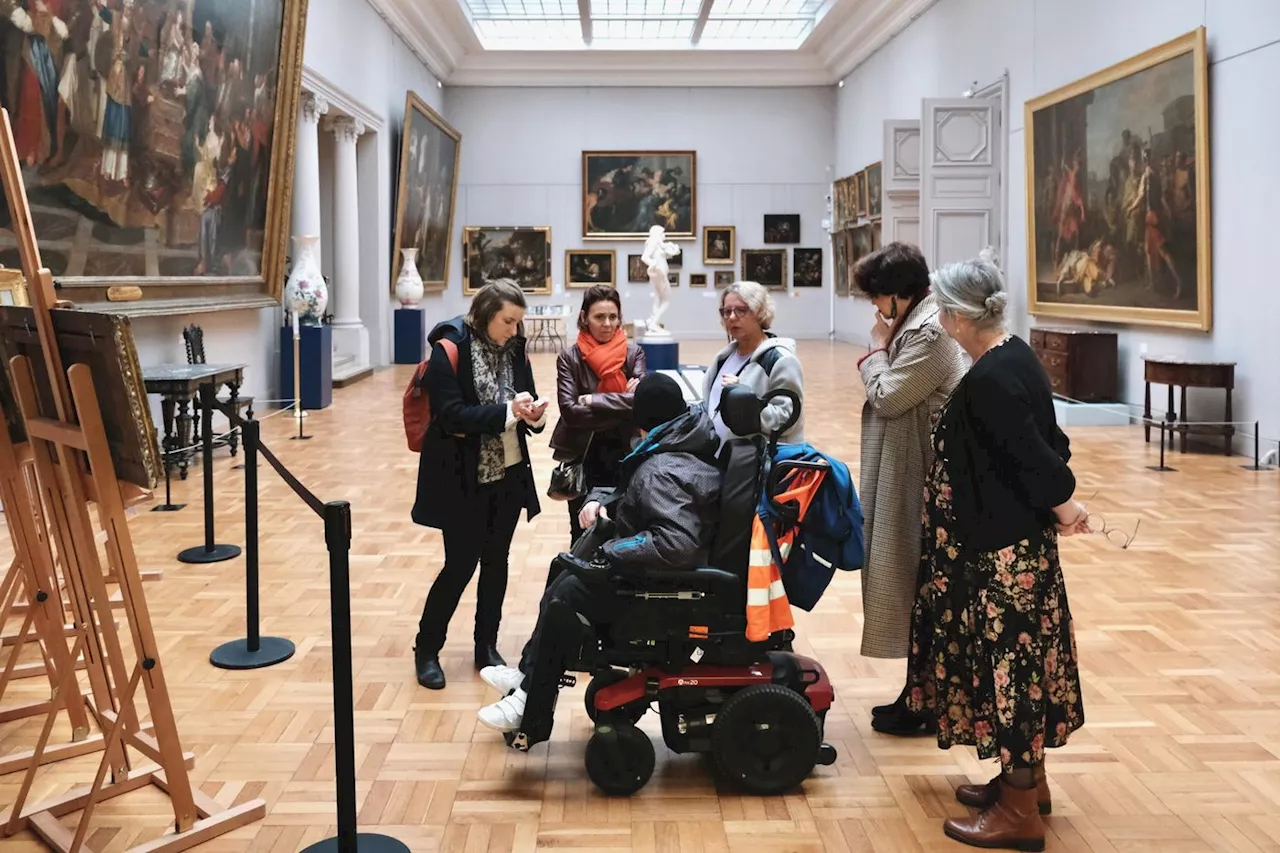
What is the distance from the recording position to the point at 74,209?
938cm

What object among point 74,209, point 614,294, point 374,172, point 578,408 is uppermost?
point 374,172

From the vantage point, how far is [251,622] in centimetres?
540

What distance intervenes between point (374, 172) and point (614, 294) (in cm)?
1710

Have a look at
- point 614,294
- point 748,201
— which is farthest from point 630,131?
point 614,294

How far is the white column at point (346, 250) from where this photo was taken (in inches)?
779

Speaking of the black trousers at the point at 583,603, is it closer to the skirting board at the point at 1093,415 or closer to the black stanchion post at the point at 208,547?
the black stanchion post at the point at 208,547

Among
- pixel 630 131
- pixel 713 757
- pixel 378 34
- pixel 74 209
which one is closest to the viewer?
pixel 713 757

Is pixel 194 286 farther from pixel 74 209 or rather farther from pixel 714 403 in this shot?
pixel 714 403

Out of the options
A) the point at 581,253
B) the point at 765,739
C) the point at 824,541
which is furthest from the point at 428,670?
the point at 581,253

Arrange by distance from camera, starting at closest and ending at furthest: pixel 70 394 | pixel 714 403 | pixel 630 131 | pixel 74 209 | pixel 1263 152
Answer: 1. pixel 70 394
2. pixel 714 403
3. pixel 74 209
4. pixel 1263 152
5. pixel 630 131

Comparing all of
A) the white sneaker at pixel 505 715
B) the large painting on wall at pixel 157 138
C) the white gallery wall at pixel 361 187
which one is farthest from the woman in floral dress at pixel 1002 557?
the white gallery wall at pixel 361 187

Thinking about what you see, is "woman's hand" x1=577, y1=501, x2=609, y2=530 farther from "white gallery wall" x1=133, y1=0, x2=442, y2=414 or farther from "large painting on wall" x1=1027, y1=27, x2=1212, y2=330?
"large painting on wall" x1=1027, y1=27, x2=1212, y2=330

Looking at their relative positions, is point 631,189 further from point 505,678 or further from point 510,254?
point 505,678

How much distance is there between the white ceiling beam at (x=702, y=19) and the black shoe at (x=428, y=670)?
21680 millimetres
